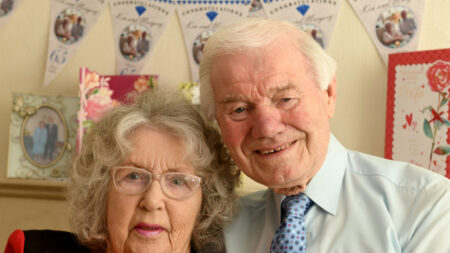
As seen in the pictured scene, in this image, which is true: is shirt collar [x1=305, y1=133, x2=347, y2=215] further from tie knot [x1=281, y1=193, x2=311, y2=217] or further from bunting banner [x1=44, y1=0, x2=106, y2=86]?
bunting banner [x1=44, y1=0, x2=106, y2=86]

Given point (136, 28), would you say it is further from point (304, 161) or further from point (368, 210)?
point (368, 210)

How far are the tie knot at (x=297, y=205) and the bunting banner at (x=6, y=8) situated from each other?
1616 millimetres

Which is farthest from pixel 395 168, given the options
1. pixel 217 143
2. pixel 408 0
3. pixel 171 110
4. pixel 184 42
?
pixel 184 42

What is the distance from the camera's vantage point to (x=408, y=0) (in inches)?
76.0

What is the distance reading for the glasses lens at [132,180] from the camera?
4.75ft

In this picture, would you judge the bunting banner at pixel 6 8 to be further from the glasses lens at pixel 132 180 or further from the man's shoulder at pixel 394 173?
the man's shoulder at pixel 394 173

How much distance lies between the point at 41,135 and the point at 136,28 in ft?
2.04

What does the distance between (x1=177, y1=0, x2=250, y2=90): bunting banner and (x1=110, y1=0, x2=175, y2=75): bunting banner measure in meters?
0.08

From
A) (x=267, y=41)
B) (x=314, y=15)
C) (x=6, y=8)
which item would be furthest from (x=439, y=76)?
(x=6, y=8)

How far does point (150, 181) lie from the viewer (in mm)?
1438

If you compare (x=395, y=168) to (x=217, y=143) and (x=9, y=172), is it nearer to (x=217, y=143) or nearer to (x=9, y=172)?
(x=217, y=143)

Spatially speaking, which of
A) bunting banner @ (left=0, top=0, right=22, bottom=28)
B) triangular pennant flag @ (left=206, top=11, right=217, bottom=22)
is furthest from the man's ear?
bunting banner @ (left=0, top=0, right=22, bottom=28)

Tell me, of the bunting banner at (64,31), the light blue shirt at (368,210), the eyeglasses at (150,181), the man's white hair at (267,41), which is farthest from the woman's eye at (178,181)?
the bunting banner at (64,31)

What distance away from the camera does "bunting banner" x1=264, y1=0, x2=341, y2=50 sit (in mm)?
2021
